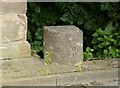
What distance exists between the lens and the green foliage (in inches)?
228

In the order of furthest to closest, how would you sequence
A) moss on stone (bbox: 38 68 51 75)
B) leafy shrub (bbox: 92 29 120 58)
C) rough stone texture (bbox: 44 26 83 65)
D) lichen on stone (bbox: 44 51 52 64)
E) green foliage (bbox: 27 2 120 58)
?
green foliage (bbox: 27 2 120 58), leafy shrub (bbox: 92 29 120 58), lichen on stone (bbox: 44 51 52 64), rough stone texture (bbox: 44 26 83 65), moss on stone (bbox: 38 68 51 75)

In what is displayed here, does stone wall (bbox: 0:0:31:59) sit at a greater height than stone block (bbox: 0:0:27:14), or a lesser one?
lesser

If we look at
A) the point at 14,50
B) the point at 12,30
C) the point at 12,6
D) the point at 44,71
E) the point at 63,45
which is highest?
the point at 12,6

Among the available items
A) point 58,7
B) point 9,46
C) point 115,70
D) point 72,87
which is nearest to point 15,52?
point 9,46

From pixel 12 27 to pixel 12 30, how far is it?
→ 4 centimetres

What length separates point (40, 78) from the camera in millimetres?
4129

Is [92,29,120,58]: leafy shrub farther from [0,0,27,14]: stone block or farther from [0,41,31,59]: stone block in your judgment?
[0,0,27,14]: stone block

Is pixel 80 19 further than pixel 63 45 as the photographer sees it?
Yes

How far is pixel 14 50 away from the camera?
4.66m

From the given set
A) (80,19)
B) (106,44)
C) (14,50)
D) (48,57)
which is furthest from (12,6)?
(80,19)

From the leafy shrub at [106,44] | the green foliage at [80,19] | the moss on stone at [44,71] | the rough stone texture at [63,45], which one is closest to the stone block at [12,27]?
the rough stone texture at [63,45]

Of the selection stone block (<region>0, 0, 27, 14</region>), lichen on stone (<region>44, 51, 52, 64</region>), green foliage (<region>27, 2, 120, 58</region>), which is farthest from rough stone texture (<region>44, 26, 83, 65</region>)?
green foliage (<region>27, 2, 120, 58</region>)

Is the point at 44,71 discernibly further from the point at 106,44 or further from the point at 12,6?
the point at 106,44

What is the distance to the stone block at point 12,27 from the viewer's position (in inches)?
178
